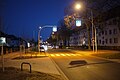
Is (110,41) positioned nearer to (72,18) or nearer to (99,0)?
(72,18)

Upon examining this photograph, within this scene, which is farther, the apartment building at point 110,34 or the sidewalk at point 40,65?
the apartment building at point 110,34

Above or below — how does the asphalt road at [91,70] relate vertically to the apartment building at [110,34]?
below

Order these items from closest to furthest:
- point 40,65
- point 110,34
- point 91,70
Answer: point 91,70
point 40,65
point 110,34

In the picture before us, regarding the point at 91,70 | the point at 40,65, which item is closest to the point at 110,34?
A: the point at 40,65

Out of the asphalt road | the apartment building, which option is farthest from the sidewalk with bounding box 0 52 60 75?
the apartment building

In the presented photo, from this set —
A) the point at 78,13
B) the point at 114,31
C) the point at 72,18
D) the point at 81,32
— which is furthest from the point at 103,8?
the point at 81,32

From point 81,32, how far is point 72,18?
72.1 metres

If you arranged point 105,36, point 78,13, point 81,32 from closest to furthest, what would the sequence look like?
point 78,13 → point 105,36 → point 81,32

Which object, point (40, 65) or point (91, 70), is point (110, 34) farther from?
point (91, 70)

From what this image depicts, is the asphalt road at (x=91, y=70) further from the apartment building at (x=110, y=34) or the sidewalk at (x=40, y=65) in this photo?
the apartment building at (x=110, y=34)

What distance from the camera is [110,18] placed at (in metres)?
75.9

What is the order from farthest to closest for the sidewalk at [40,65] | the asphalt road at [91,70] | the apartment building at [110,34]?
the apartment building at [110,34] < the sidewalk at [40,65] < the asphalt road at [91,70]

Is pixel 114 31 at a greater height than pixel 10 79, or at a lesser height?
greater

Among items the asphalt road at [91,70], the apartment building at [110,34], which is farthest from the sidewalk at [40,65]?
the apartment building at [110,34]
